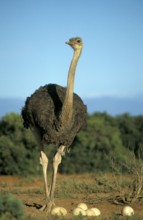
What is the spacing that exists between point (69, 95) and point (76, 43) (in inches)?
32.6

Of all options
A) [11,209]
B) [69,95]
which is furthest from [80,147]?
[11,209]

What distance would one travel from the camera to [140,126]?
22844mm

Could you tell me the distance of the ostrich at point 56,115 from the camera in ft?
31.4

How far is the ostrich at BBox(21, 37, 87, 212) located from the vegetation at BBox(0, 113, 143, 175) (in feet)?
30.4

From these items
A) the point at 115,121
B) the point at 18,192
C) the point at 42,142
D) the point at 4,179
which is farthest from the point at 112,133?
the point at 42,142

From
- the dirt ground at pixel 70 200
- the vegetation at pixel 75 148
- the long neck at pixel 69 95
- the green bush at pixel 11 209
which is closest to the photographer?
the green bush at pixel 11 209

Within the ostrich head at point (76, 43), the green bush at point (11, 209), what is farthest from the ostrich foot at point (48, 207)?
the green bush at point (11, 209)

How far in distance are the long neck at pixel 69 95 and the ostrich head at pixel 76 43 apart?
0.20 feet

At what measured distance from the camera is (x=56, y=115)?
32.0 feet

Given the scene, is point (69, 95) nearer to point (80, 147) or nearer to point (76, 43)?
point (76, 43)

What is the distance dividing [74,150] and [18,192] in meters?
8.47

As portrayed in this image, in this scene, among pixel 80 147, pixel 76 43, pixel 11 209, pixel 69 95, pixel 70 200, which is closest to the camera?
pixel 11 209

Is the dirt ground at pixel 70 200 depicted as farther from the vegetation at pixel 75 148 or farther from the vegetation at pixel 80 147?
the vegetation at pixel 75 148

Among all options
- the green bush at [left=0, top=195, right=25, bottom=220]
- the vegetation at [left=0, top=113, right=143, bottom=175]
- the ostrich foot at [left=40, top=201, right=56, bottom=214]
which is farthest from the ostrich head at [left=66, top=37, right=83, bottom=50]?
the vegetation at [left=0, top=113, right=143, bottom=175]
